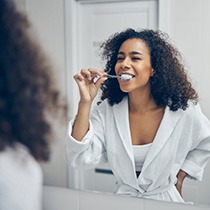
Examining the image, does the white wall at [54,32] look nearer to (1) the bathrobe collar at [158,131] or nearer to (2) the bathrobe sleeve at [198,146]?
(1) the bathrobe collar at [158,131]

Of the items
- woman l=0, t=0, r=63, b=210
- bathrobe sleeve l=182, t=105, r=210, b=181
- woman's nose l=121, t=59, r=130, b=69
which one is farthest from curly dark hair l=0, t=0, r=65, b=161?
bathrobe sleeve l=182, t=105, r=210, b=181

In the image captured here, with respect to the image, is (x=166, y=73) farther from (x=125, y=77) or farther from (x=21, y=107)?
(x=21, y=107)

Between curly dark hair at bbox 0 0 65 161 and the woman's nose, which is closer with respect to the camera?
curly dark hair at bbox 0 0 65 161

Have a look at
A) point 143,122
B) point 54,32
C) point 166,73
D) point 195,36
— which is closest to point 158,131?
point 143,122

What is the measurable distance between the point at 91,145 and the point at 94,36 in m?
0.30

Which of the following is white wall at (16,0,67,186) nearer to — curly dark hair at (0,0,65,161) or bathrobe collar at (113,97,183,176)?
bathrobe collar at (113,97,183,176)

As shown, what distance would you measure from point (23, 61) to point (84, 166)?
502 millimetres

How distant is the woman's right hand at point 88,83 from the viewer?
0.94 m

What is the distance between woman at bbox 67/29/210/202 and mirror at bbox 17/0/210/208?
3cm

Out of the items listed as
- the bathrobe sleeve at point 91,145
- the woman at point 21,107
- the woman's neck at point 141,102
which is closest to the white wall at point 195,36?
the woman's neck at point 141,102

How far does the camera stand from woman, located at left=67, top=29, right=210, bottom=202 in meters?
0.89

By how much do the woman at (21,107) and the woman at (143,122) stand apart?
330mm

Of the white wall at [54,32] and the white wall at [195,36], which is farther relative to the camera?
the white wall at [54,32]

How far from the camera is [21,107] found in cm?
58
